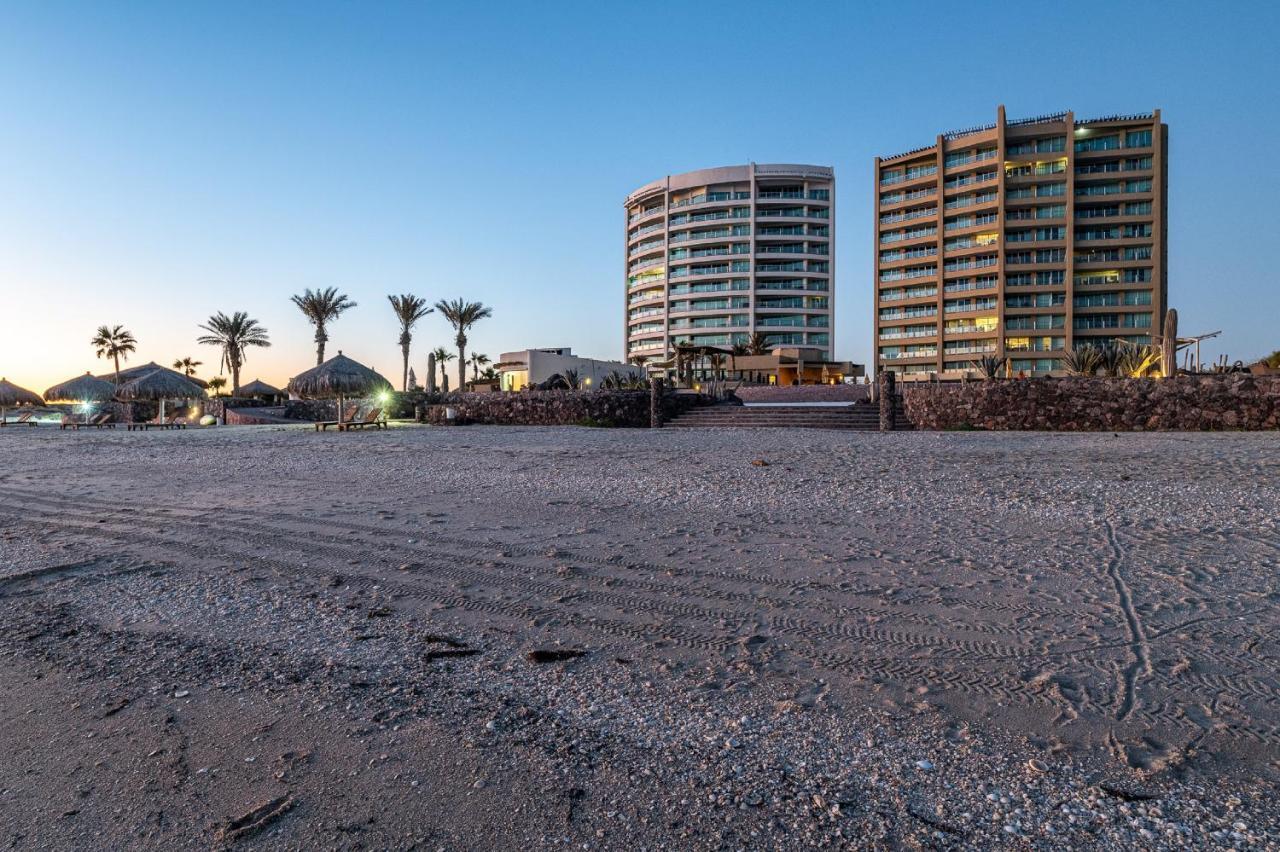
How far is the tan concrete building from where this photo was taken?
2350 inches

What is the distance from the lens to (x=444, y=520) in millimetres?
5984

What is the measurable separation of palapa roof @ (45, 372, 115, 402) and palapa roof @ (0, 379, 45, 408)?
13.6 ft

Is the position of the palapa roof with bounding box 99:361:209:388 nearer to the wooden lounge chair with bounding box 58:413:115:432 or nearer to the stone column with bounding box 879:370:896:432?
the wooden lounge chair with bounding box 58:413:115:432

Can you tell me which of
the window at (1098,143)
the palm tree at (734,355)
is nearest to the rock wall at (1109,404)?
the palm tree at (734,355)

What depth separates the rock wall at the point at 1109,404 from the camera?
15281 millimetres

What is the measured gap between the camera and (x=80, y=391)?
34.8 meters

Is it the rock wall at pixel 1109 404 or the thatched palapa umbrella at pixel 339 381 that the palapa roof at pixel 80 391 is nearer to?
the thatched palapa umbrella at pixel 339 381

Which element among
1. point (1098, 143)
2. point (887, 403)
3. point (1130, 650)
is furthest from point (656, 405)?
point (1098, 143)

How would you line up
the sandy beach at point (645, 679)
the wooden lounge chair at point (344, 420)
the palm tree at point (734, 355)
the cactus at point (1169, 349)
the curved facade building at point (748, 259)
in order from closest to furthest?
1. the sandy beach at point (645, 679)
2. the cactus at point (1169, 349)
3. the wooden lounge chair at point (344, 420)
4. the palm tree at point (734, 355)
5. the curved facade building at point (748, 259)

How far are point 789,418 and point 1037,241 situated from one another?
187 feet

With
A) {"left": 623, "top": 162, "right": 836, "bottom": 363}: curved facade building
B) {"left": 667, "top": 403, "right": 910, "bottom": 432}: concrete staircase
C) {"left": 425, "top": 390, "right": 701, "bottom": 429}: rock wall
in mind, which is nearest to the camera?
{"left": 667, "top": 403, "right": 910, "bottom": 432}: concrete staircase

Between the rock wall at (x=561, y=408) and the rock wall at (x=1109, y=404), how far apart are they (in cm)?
887

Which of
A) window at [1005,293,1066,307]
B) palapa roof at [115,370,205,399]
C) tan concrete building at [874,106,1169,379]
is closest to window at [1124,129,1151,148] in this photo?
tan concrete building at [874,106,1169,379]

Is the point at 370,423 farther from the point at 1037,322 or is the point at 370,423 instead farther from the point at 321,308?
the point at 1037,322
